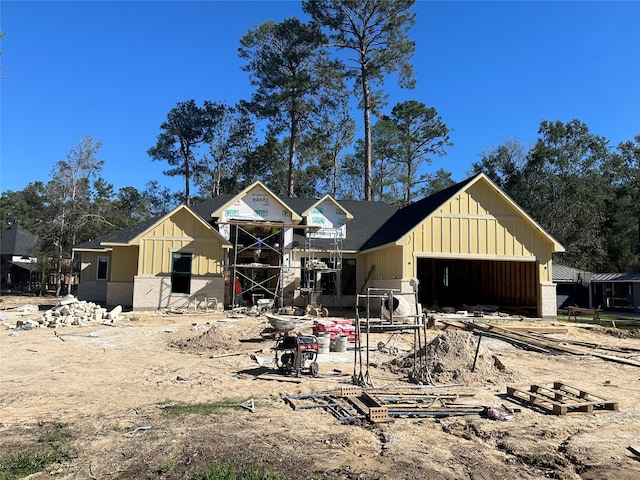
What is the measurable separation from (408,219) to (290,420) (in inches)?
744

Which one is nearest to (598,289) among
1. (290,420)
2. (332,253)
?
(332,253)

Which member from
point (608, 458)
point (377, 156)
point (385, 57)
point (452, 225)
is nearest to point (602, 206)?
point (377, 156)

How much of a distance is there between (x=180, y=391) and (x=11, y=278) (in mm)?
52207

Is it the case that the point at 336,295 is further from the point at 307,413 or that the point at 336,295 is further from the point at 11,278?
the point at 11,278

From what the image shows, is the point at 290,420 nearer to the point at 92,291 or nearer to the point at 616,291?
the point at 92,291

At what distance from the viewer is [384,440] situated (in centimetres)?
654

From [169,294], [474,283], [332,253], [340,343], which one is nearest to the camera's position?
[340,343]

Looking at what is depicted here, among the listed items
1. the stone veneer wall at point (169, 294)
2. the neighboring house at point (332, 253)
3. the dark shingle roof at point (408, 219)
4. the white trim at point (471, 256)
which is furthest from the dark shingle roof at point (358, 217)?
the white trim at point (471, 256)

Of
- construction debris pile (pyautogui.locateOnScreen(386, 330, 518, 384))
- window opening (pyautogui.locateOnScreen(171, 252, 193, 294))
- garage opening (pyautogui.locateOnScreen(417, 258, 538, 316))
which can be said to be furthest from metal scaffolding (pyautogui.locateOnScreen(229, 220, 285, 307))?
construction debris pile (pyautogui.locateOnScreen(386, 330, 518, 384))

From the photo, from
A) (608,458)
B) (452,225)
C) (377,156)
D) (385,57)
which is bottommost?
(608,458)

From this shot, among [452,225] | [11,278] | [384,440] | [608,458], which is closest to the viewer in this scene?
[608,458]

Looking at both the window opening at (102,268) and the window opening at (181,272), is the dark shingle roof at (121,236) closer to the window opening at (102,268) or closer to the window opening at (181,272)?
the window opening at (102,268)

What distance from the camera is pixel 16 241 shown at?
51.5m

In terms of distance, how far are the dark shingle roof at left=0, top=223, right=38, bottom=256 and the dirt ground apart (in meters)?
42.7
